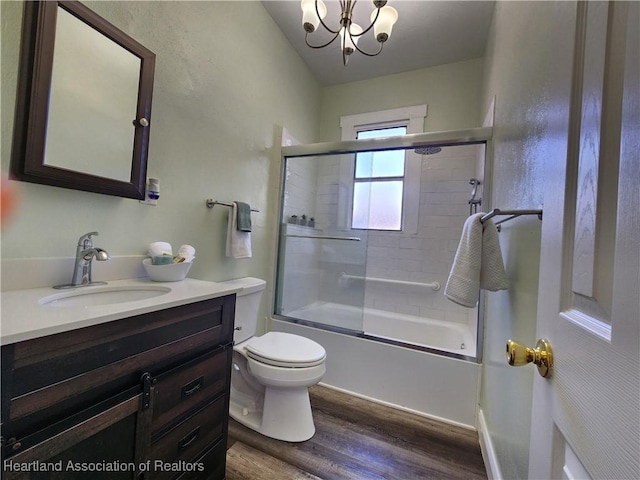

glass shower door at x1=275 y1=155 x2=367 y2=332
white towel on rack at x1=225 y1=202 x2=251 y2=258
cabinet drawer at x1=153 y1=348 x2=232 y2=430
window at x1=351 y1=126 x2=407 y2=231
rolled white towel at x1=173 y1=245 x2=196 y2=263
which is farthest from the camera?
window at x1=351 y1=126 x2=407 y2=231

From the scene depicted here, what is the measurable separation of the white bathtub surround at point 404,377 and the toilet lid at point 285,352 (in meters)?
0.53

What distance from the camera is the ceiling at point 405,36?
201cm

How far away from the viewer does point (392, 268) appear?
2.79 metres

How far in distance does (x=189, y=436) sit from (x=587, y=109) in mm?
1409

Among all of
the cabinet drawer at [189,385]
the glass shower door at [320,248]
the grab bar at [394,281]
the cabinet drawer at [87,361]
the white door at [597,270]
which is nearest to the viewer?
Result: the white door at [597,270]

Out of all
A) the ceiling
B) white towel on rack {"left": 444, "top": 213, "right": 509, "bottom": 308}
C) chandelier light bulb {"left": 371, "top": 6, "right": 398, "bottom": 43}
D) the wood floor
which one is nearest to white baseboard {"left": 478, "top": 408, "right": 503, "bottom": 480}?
the wood floor

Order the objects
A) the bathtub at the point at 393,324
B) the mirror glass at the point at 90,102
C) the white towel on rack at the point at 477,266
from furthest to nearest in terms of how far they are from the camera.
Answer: the bathtub at the point at 393,324, the white towel on rack at the point at 477,266, the mirror glass at the point at 90,102

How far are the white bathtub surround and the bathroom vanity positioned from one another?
1.05 m

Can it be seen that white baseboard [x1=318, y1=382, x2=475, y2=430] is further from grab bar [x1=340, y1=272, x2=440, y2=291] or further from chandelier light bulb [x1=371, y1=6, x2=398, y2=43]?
chandelier light bulb [x1=371, y1=6, x2=398, y2=43]

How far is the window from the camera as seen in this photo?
2.75 metres

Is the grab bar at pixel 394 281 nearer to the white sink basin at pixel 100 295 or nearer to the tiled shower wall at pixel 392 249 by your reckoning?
the tiled shower wall at pixel 392 249

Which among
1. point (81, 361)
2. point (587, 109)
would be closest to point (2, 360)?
point (81, 361)

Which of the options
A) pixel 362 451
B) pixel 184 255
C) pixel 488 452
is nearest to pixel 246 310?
pixel 184 255

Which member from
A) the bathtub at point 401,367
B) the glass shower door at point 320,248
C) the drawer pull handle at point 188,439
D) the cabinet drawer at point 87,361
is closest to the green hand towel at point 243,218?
the glass shower door at point 320,248
